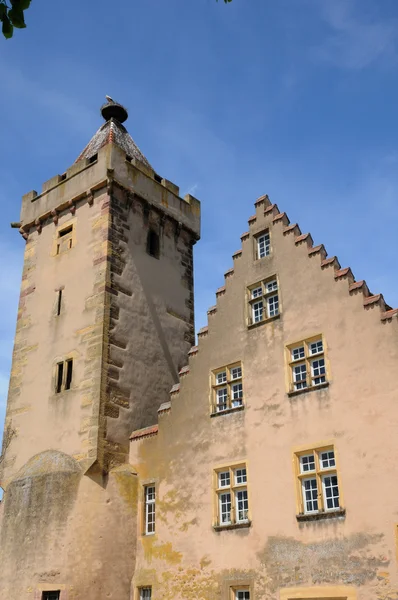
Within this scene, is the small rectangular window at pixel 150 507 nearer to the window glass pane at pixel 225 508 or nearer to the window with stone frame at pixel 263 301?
the window glass pane at pixel 225 508

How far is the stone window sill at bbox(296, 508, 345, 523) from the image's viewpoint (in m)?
15.8

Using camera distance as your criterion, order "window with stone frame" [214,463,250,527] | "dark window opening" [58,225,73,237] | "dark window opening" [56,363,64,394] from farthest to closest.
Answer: "dark window opening" [58,225,73,237] → "dark window opening" [56,363,64,394] → "window with stone frame" [214,463,250,527]

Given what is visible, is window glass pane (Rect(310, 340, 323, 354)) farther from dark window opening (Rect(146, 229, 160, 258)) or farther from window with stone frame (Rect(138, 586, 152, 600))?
dark window opening (Rect(146, 229, 160, 258))

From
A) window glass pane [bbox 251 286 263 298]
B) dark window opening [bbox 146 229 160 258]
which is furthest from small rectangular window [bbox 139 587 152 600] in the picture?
dark window opening [bbox 146 229 160 258]

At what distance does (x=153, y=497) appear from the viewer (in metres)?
20.7

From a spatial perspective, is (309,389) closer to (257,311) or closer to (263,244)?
(257,311)

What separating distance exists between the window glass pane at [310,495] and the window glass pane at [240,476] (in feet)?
6.78

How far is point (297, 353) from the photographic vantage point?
18.8m

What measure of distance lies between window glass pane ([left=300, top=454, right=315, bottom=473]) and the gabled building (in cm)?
7

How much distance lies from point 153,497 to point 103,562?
2.50 meters

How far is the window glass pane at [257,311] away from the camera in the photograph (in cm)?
2023

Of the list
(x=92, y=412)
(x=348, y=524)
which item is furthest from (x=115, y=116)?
(x=348, y=524)

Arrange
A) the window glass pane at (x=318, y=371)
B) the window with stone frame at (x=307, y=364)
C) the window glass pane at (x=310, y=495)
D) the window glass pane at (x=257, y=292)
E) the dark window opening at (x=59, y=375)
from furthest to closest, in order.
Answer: the dark window opening at (x=59, y=375) < the window glass pane at (x=257, y=292) < the window with stone frame at (x=307, y=364) < the window glass pane at (x=318, y=371) < the window glass pane at (x=310, y=495)

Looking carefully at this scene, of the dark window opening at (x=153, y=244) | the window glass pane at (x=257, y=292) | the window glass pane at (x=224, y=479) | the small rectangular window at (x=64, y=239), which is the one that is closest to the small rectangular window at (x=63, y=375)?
the small rectangular window at (x=64, y=239)
